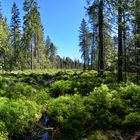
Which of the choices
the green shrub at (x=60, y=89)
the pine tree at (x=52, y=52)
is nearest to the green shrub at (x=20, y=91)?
the green shrub at (x=60, y=89)

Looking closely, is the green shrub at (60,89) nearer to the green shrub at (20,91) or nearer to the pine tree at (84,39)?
the green shrub at (20,91)

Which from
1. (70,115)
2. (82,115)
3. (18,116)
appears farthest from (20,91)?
(82,115)

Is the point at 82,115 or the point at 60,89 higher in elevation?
the point at 60,89

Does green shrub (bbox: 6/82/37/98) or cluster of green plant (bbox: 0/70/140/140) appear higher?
green shrub (bbox: 6/82/37/98)

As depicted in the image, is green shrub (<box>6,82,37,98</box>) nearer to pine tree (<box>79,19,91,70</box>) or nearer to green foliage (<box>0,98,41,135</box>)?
Answer: green foliage (<box>0,98,41,135</box>)

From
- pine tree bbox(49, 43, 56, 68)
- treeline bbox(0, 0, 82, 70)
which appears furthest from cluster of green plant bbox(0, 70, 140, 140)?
pine tree bbox(49, 43, 56, 68)

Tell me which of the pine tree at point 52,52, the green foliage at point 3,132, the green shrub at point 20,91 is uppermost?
the pine tree at point 52,52

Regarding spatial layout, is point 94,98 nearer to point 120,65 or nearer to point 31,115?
point 31,115

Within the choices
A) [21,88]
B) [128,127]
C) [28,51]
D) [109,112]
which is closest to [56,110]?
[109,112]

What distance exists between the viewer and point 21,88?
19922 millimetres

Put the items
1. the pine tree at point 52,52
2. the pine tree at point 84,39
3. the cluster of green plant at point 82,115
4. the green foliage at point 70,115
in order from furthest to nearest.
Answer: the pine tree at point 52,52 < the pine tree at point 84,39 < the green foliage at point 70,115 < the cluster of green plant at point 82,115

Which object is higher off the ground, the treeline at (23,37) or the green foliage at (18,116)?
the treeline at (23,37)

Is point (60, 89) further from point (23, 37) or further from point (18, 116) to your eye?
point (23, 37)

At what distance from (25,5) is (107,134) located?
5597 centimetres
